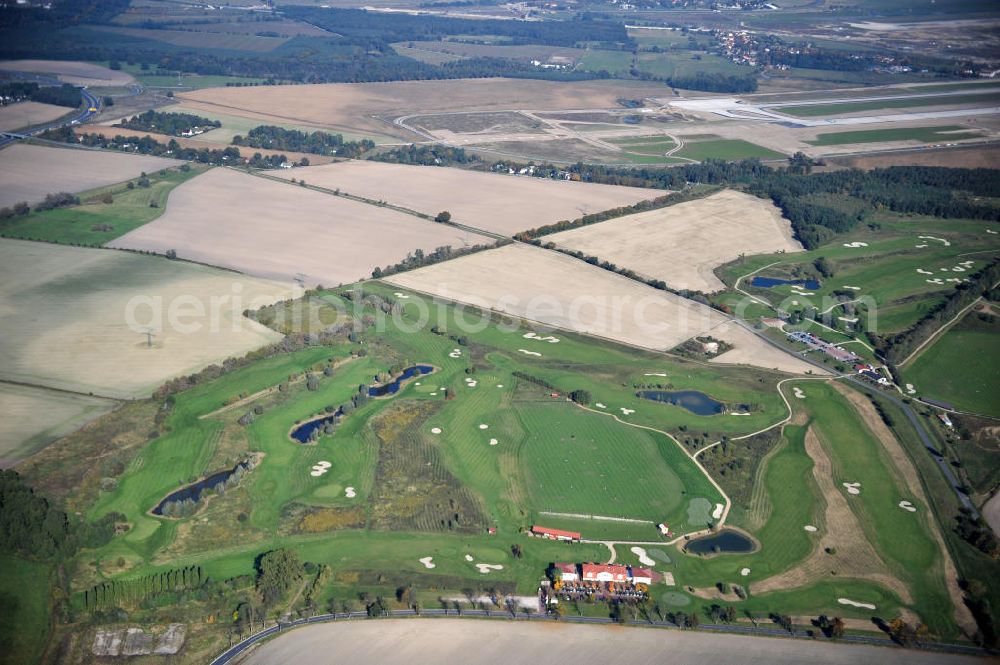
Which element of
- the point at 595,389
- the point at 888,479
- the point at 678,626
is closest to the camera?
the point at 678,626

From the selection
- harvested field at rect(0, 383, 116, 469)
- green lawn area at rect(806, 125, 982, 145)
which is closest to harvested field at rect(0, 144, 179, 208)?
harvested field at rect(0, 383, 116, 469)

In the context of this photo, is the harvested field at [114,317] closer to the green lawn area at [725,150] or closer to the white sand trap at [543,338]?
the white sand trap at [543,338]

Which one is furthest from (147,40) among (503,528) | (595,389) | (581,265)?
(503,528)

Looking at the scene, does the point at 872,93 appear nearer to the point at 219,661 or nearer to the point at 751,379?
the point at 751,379

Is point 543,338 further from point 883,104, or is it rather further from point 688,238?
point 883,104

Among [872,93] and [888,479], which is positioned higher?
[872,93]

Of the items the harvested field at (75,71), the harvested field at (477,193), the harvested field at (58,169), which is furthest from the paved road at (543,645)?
the harvested field at (75,71)

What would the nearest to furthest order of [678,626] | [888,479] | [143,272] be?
1. [678,626]
2. [888,479]
3. [143,272]
